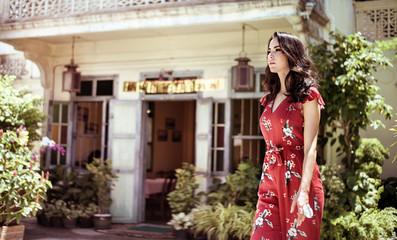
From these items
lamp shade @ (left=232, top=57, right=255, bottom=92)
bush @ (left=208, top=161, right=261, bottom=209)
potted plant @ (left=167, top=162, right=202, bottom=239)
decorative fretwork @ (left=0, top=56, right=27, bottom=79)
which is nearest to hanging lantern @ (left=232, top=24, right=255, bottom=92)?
lamp shade @ (left=232, top=57, right=255, bottom=92)

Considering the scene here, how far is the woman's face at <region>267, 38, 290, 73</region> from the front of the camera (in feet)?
9.81

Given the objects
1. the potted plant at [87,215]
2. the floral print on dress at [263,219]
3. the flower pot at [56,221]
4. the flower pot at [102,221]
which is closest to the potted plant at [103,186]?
the flower pot at [102,221]

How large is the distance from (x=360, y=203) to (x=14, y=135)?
451 cm

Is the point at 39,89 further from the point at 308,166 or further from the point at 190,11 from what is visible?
the point at 308,166

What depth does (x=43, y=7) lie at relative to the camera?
29.4 ft

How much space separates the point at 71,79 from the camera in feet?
31.2

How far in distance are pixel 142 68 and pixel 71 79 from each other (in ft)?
4.50

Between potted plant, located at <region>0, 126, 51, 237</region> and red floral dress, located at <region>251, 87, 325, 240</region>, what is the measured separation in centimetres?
358

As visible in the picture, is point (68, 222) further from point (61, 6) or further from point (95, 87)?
point (61, 6)

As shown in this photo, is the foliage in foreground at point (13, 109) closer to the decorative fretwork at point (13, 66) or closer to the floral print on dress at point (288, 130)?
the decorative fretwork at point (13, 66)

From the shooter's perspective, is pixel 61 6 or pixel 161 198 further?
pixel 161 198

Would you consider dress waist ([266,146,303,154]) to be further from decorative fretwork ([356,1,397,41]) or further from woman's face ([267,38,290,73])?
decorative fretwork ([356,1,397,41])

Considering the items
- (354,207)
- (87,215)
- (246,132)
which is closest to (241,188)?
(246,132)

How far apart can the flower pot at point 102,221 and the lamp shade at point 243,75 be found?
3.10 metres
